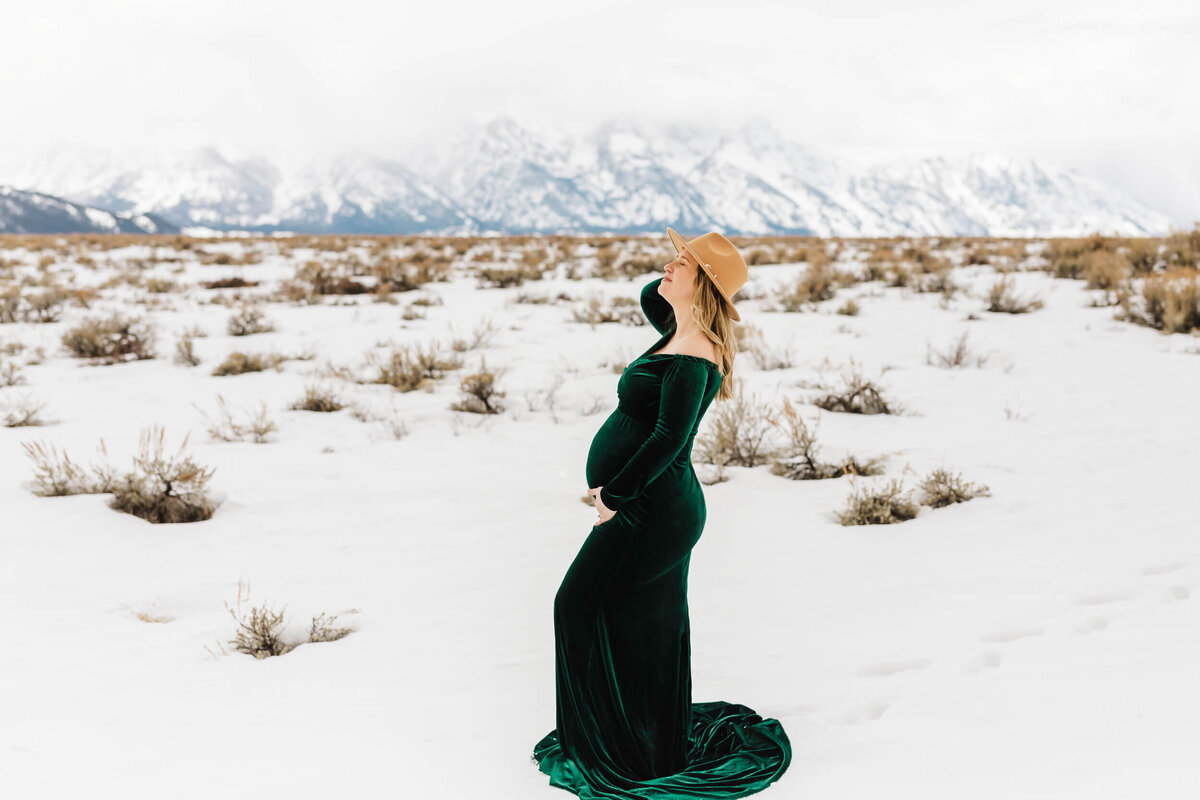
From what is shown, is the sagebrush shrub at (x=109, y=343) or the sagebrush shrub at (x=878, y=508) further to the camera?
the sagebrush shrub at (x=109, y=343)

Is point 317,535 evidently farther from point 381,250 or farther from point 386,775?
point 381,250

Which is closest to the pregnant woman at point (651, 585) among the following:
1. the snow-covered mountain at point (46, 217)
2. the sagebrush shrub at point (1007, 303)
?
the sagebrush shrub at point (1007, 303)

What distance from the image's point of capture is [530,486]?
5.17 m

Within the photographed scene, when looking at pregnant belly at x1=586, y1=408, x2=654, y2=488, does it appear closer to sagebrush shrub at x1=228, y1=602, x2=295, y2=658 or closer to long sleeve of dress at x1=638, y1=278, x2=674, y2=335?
long sleeve of dress at x1=638, y1=278, x2=674, y2=335

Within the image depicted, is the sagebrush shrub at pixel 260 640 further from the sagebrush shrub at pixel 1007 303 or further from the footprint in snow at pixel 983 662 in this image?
the sagebrush shrub at pixel 1007 303

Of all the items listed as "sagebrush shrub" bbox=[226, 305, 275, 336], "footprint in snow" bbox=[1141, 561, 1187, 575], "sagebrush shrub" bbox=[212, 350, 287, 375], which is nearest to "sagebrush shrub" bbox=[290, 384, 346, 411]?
"sagebrush shrub" bbox=[212, 350, 287, 375]

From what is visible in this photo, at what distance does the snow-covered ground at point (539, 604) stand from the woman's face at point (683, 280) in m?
1.48

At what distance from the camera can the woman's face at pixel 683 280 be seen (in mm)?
2084

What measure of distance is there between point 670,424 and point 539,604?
1885 mm

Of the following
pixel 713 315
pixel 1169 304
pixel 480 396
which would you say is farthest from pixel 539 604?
pixel 1169 304

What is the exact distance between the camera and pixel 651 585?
218 cm

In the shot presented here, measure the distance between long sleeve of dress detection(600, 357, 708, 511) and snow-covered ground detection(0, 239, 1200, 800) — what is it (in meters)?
1.04

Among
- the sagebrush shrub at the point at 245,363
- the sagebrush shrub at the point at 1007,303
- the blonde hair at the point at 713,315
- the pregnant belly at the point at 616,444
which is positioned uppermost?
the blonde hair at the point at 713,315

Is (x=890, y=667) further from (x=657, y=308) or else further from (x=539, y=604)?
(x=657, y=308)
